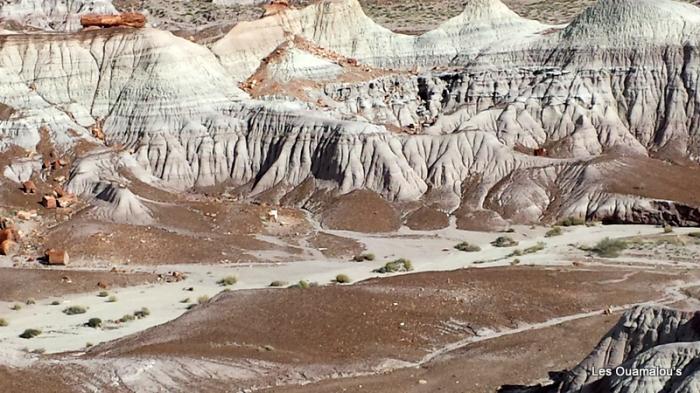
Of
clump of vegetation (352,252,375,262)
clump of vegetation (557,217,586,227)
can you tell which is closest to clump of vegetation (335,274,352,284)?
clump of vegetation (352,252,375,262)

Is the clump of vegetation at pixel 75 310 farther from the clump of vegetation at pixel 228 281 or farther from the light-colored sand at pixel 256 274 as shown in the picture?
the clump of vegetation at pixel 228 281

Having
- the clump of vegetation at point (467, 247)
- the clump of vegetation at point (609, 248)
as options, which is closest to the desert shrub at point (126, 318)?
the clump of vegetation at point (467, 247)

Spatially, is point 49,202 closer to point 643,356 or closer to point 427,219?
point 427,219

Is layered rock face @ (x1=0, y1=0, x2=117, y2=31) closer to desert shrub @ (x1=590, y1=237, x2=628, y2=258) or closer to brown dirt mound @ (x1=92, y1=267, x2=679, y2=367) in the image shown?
desert shrub @ (x1=590, y1=237, x2=628, y2=258)

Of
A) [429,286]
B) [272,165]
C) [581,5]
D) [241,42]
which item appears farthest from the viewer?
[581,5]

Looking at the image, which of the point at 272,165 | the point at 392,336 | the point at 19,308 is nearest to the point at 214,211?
the point at 272,165

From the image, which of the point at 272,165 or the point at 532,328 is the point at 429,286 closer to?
the point at 532,328
